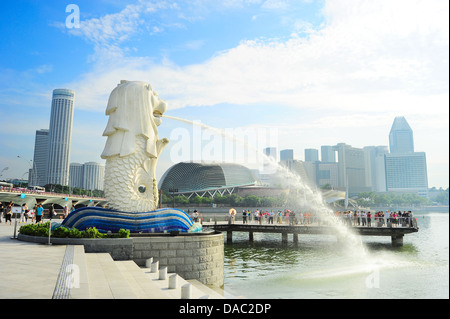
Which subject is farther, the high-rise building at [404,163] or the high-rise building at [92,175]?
the high-rise building at [92,175]

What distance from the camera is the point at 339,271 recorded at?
14.4 m

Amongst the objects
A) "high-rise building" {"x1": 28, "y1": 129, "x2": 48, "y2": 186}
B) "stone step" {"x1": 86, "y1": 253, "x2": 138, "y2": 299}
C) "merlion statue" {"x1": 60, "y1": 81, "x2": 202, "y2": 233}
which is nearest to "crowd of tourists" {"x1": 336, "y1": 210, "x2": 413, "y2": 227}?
"merlion statue" {"x1": 60, "y1": 81, "x2": 202, "y2": 233}

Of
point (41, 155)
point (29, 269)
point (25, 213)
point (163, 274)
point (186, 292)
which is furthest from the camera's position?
point (41, 155)

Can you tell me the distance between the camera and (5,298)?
16.8 feet

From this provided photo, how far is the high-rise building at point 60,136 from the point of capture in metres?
102

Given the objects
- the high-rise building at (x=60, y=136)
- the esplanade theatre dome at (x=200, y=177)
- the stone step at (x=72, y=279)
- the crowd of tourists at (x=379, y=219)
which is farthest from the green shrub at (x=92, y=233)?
the high-rise building at (x=60, y=136)

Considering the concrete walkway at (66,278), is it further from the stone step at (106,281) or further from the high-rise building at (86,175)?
the high-rise building at (86,175)

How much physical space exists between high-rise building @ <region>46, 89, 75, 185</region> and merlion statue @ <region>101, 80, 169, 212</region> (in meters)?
95.5

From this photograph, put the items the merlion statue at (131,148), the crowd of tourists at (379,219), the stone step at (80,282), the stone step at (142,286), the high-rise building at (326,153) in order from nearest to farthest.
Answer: the stone step at (80,282), the stone step at (142,286), the merlion statue at (131,148), the crowd of tourists at (379,219), the high-rise building at (326,153)

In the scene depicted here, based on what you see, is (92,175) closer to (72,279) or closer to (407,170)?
(407,170)

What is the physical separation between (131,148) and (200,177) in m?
86.6

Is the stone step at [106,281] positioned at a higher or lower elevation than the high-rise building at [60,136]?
lower

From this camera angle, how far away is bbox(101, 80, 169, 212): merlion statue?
44.5 feet

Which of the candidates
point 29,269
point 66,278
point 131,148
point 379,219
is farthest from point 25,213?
point 379,219
